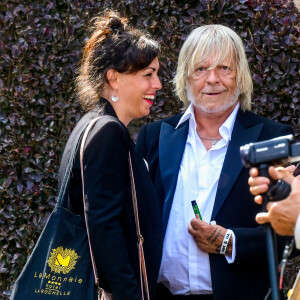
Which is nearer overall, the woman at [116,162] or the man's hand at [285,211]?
the man's hand at [285,211]

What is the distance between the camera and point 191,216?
10.6ft

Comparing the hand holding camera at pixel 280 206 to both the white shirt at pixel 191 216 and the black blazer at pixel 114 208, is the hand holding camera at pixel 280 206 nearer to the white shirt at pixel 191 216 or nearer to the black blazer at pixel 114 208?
the black blazer at pixel 114 208

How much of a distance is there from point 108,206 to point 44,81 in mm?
2160

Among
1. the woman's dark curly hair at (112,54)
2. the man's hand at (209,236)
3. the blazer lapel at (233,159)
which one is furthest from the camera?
the blazer lapel at (233,159)

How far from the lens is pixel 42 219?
4523mm

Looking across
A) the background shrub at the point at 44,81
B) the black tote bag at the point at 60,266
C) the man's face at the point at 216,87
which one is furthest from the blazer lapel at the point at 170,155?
the background shrub at the point at 44,81

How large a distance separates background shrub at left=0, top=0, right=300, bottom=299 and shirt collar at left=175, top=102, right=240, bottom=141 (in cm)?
99

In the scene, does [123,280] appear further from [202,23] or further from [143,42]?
[202,23]

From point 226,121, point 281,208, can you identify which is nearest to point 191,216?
point 226,121

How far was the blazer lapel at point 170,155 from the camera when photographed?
326cm

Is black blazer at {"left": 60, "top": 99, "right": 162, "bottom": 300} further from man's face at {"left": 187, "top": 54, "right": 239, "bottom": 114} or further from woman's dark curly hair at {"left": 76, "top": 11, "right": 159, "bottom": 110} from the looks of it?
man's face at {"left": 187, "top": 54, "right": 239, "bottom": 114}

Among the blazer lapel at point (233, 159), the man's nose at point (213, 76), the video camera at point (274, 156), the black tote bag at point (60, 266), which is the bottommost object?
the black tote bag at point (60, 266)

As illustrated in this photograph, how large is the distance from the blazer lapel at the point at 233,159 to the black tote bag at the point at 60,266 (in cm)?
83

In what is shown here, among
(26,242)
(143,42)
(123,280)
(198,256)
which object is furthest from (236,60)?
(26,242)
